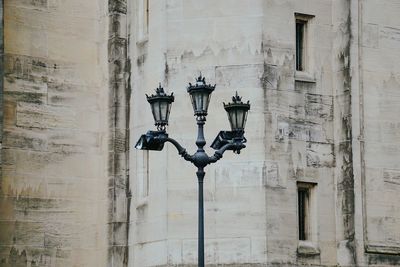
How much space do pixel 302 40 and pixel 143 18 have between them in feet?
13.2

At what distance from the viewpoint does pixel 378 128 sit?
2941cm

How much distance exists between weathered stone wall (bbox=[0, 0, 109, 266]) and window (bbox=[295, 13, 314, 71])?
16.4 ft

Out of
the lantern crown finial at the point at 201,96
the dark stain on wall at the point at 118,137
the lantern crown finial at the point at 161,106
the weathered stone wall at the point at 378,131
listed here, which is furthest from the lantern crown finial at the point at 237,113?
the dark stain on wall at the point at 118,137

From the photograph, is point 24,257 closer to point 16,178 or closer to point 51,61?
point 16,178

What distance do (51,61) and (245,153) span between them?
562 cm

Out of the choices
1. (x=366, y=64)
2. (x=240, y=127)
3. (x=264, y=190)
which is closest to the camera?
(x=240, y=127)

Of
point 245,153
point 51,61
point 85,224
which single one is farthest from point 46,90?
point 245,153

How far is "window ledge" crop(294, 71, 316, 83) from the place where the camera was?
28703 mm

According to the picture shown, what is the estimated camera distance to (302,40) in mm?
29188

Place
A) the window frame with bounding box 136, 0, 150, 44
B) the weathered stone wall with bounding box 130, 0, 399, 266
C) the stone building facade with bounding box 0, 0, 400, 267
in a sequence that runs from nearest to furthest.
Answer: the weathered stone wall with bounding box 130, 0, 399, 266 < the stone building facade with bounding box 0, 0, 400, 267 < the window frame with bounding box 136, 0, 150, 44

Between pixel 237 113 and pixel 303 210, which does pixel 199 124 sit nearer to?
pixel 237 113

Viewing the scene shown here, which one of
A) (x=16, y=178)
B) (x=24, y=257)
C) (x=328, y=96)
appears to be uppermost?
(x=328, y=96)

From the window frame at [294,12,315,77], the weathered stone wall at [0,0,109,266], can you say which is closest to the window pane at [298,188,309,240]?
the window frame at [294,12,315,77]

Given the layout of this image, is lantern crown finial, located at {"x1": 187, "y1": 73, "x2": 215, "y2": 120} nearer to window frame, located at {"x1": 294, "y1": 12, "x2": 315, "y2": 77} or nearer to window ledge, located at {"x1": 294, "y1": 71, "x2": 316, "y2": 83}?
window ledge, located at {"x1": 294, "y1": 71, "x2": 316, "y2": 83}
